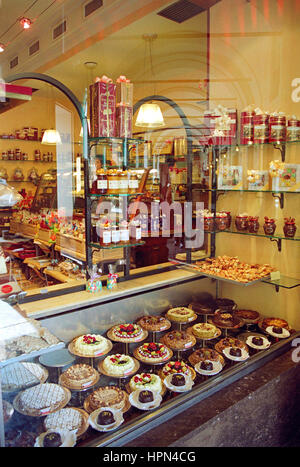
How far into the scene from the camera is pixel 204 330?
8.63 feet

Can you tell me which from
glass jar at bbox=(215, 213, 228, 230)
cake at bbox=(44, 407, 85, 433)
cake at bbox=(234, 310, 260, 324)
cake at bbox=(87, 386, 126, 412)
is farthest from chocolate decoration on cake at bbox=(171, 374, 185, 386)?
glass jar at bbox=(215, 213, 228, 230)

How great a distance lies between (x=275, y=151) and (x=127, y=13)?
6.28 ft

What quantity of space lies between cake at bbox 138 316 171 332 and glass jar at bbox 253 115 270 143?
5.35ft

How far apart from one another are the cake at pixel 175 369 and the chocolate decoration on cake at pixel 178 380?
0.07 metres

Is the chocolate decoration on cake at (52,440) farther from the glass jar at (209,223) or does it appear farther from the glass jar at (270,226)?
the glass jar at (209,223)

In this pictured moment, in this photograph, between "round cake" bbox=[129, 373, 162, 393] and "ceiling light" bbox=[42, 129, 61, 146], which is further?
"ceiling light" bbox=[42, 129, 61, 146]

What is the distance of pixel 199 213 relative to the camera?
3455 millimetres

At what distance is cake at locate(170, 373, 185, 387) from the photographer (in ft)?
6.50

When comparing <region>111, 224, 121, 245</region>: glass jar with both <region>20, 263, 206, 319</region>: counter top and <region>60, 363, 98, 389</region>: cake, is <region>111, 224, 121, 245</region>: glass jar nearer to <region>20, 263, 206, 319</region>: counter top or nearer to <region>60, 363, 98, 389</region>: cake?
<region>20, 263, 206, 319</region>: counter top

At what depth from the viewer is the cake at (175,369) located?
211cm

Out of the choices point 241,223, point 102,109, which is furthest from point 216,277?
point 102,109

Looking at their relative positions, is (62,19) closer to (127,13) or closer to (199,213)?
(127,13)

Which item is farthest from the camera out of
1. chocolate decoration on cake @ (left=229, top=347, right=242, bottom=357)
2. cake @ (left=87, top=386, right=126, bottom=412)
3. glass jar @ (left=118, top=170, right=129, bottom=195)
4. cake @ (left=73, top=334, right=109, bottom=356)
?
glass jar @ (left=118, top=170, right=129, bottom=195)

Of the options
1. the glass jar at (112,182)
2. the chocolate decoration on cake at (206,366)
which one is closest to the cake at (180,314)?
the chocolate decoration on cake at (206,366)
